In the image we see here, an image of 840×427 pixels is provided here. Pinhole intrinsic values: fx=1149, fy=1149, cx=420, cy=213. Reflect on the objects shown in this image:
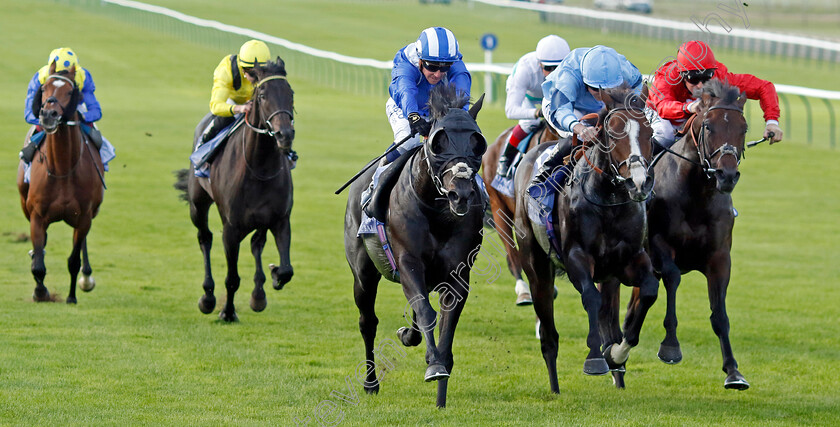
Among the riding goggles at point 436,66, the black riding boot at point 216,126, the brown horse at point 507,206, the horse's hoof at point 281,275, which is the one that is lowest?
the horse's hoof at point 281,275

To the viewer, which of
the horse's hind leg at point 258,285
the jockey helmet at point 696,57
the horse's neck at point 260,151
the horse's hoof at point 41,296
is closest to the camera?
the jockey helmet at point 696,57

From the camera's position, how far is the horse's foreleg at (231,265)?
9.48m

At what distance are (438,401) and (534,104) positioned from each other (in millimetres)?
3577

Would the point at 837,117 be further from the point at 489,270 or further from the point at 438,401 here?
the point at 438,401

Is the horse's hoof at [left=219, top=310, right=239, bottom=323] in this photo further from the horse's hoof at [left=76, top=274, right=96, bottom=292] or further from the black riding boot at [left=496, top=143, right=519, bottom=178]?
the black riding boot at [left=496, top=143, right=519, bottom=178]

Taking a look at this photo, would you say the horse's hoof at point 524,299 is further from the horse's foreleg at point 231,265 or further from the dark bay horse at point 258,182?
the horse's foreleg at point 231,265

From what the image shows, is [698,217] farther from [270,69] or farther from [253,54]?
[253,54]

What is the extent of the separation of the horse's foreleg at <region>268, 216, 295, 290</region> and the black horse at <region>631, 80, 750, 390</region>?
3.23 meters

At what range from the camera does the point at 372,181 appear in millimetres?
7242

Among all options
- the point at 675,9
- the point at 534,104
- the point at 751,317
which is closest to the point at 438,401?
the point at 534,104

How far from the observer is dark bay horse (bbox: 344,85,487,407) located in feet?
20.0

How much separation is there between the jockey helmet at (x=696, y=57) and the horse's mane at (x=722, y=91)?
1.33ft

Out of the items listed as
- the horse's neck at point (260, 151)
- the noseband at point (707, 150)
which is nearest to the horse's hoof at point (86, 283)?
the horse's neck at point (260, 151)

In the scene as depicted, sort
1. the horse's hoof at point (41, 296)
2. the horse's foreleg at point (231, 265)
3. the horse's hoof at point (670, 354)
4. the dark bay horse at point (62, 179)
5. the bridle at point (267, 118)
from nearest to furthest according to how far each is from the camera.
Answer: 1. the horse's hoof at point (670, 354)
2. the bridle at point (267, 118)
3. the horse's foreleg at point (231, 265)
4. the dark bay horse at point (62, 179)
5. the horse's hoof at point (41, 296)
